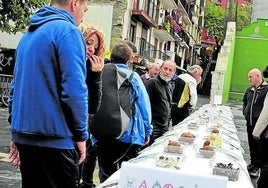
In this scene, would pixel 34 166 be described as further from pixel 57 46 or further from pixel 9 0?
pixel 9 0

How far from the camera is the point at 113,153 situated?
5109 millimetres

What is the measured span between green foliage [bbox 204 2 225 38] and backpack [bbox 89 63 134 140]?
211 ft

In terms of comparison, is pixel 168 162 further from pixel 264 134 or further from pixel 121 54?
pixel 264 134

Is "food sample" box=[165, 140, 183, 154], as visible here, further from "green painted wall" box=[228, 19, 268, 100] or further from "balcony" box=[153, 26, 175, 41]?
"balcony" box=[153, 26, 175, 41]

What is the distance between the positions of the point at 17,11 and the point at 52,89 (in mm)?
11206

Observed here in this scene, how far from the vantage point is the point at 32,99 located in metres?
2.95

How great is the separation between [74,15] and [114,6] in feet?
77.9

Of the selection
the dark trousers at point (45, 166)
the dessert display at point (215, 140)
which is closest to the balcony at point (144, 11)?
the dessert display at point (215, 140)

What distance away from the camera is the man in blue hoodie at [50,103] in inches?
115

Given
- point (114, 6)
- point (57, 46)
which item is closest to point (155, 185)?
point (57, 46)

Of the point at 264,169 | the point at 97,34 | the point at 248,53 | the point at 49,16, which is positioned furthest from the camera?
the point at 248,53

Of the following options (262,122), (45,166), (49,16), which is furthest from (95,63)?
(262,122)

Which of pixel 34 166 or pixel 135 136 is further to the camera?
pixel 135 136

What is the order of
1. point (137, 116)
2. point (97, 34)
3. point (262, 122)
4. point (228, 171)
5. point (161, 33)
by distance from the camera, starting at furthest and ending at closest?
point (161, 33), point (262, 122), point (137, 116), point (97, 34), point (228, 171)
